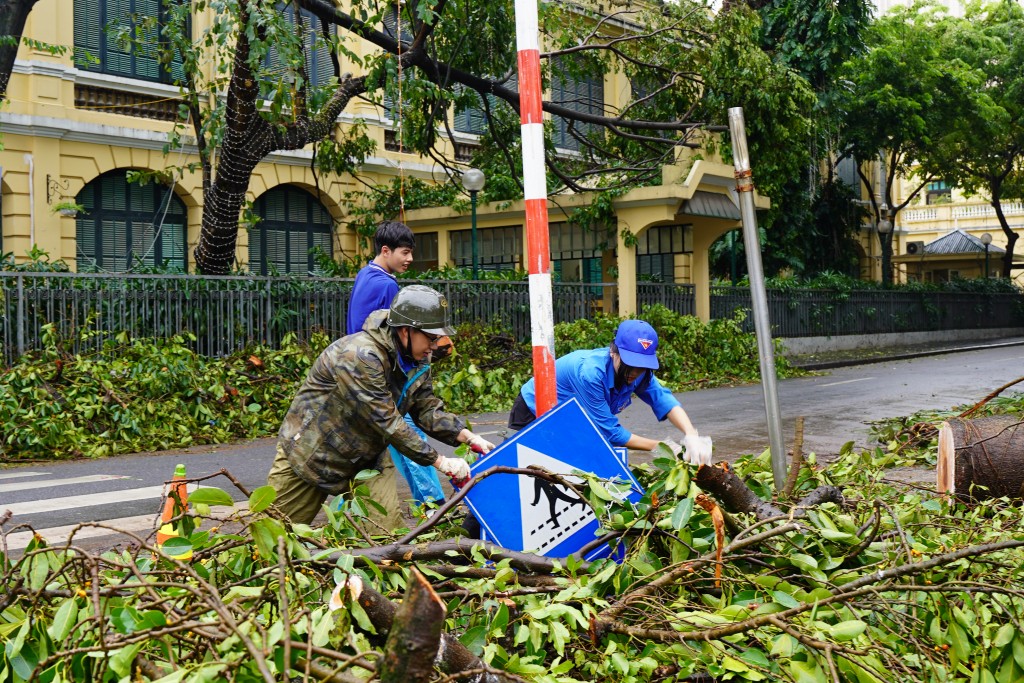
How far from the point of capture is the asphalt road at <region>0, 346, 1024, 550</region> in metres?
7.31

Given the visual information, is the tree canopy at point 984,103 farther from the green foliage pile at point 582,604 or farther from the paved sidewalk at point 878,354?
the green foliage pile at point 582,604

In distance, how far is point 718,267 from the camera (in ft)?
103

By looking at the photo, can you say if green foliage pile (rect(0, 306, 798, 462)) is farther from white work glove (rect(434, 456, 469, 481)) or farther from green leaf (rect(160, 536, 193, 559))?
green leaf (rect(160, 536, 193, 559))

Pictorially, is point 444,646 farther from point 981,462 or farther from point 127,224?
point 127,224

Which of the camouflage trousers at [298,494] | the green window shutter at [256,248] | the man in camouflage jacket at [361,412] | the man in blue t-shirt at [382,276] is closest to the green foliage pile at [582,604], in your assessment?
the man in camouflage jacket at [361,412]

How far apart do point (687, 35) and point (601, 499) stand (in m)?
13.9

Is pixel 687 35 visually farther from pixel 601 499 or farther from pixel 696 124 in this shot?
pixel 601 499

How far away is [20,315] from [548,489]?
32.1 ft

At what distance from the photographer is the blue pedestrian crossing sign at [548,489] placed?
3709mm

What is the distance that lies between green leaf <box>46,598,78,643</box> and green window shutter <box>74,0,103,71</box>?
1841 cm

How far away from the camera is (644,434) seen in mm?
11648

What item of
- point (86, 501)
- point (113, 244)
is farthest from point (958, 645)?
point (113, 244)

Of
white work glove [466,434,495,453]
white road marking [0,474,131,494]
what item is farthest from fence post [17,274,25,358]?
white work glove [466,434,495,453]

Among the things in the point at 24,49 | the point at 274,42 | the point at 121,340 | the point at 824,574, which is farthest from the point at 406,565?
the point at 24,49
